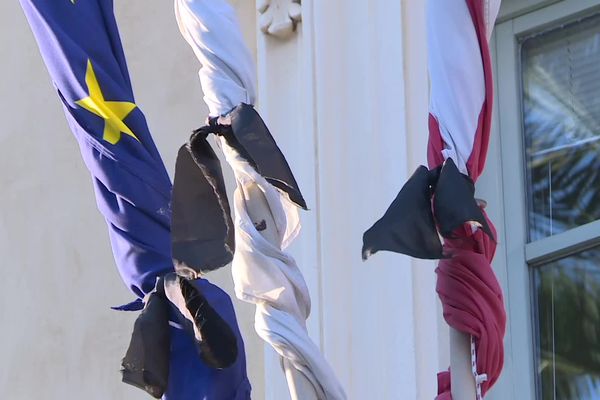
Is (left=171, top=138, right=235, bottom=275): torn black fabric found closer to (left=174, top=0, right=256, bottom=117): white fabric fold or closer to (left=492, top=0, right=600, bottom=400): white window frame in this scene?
(left=174, top=0, right=256, bottom=117): white fabric fold

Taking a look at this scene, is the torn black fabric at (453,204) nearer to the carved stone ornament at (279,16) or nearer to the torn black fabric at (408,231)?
the torn black fabric at (408,231)

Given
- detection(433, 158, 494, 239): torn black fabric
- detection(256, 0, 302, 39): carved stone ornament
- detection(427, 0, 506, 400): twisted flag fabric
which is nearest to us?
detection(433, 158, 494, 239): torn black fabric

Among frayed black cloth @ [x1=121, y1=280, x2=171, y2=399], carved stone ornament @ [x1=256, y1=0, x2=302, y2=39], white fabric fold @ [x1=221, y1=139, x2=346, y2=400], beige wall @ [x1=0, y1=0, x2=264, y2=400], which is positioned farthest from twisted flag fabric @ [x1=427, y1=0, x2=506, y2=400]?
beige wall @ [x1=0, y1=0, x2=264, y2=400]

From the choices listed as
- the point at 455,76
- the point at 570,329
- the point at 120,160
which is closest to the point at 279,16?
the point at 570,329

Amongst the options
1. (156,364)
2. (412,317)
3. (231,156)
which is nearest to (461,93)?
(231,156)

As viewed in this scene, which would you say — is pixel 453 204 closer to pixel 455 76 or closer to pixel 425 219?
pixel 425 219

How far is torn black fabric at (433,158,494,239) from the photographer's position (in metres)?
4.09

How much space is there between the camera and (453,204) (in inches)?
162

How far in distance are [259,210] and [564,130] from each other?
4.96 ft

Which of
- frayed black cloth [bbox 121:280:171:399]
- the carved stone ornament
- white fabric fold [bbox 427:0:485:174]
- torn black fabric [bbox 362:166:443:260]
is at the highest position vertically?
the carved stone ornament

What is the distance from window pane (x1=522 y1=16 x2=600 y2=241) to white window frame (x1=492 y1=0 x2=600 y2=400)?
3 cm

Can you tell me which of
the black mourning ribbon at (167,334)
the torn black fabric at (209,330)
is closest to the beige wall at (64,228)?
the black mourning ribbon at (167,334)

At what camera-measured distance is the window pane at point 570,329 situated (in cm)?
541

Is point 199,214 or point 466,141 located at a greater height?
point 466,141
